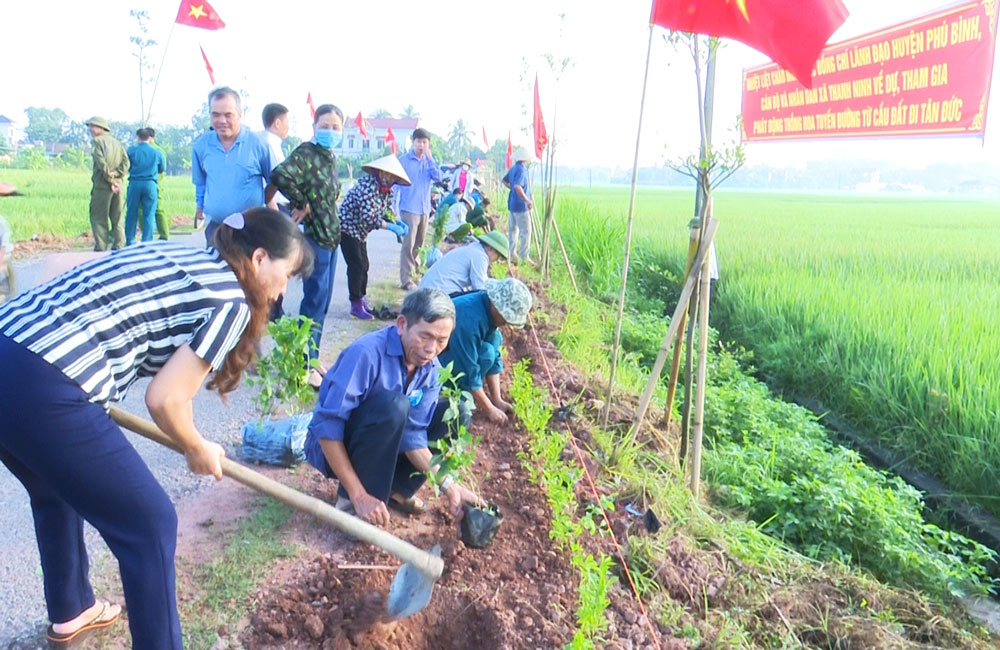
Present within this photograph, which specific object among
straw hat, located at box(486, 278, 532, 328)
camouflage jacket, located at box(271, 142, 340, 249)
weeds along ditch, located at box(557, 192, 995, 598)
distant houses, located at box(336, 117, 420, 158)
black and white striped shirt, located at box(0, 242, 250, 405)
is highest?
distant houses, located at box(336, 117, 420, 158)

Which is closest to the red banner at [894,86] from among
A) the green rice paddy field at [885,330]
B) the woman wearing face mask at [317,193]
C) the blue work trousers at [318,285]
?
the green rice paddy field at [885,330]

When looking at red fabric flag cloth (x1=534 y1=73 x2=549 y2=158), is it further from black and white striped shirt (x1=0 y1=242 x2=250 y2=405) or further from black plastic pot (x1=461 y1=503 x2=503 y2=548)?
black and white striped shirt (x1=0 y1=242 x2=250 y2=405)

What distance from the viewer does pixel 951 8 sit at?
22.4 ft

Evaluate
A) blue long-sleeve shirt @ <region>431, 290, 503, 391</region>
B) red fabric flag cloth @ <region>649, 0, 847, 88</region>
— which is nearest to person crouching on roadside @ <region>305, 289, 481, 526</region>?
blue long-sleeve shirt @ <region>431, 290, 503, 391</region>

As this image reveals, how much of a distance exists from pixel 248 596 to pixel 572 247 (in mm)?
8872

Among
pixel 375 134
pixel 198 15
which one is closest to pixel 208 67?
pixel 198 15

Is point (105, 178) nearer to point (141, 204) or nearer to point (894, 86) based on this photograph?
point (141, 204)

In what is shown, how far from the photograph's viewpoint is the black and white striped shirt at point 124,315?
1.54 meters

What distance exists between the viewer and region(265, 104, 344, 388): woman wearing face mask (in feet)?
14.1

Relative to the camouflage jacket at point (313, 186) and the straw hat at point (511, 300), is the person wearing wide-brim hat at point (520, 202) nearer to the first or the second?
the camouflage jacket at point (313, 186)

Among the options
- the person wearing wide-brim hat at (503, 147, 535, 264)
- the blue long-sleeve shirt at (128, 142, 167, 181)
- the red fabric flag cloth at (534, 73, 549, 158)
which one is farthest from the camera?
the person wearing wide-brim hat at (503, 147, 535, 264)

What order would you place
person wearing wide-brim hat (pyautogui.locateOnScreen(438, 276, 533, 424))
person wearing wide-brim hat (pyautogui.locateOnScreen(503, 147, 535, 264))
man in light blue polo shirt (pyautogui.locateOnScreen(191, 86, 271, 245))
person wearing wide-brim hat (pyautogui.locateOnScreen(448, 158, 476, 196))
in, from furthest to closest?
person wearing wide-brim hat (pyautogui.locateOnScreen(448, 158, 476, 196)) < person wearing wide-brim hat (pyautogui.locateOnScreen(503, 147, 535, 264)) < man in light blue polo shirt (pyautogui.locateOnScreen(191, 86, 271, 245)) < person wearing wide-brim hat (pyautogui.locateOnScreen(438, 276, 533, 424))

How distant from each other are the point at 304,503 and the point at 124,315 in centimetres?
68

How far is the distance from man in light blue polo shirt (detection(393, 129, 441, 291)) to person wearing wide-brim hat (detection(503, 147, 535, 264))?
78.9 inches
